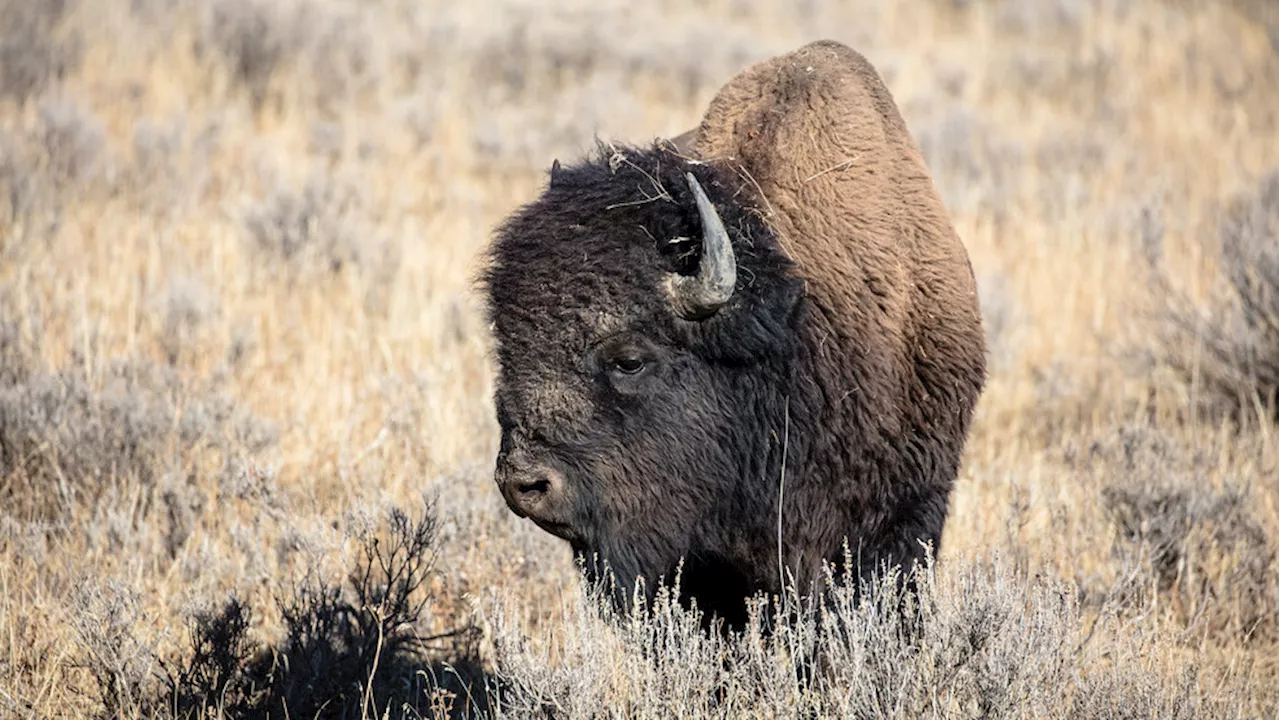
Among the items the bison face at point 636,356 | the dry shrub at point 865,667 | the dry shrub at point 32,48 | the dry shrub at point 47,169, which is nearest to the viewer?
the dry shrub at point 865,667

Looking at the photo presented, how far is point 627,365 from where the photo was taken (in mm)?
3443

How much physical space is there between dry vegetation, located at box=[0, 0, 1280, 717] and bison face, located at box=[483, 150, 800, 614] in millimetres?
284

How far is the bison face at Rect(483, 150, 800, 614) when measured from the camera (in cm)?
334

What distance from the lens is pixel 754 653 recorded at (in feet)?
11.3

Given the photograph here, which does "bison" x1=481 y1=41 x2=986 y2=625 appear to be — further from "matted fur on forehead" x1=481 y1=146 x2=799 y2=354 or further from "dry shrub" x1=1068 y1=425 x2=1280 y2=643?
"dry shrub" x1=1068 y1=425 x2=1280 y2=643

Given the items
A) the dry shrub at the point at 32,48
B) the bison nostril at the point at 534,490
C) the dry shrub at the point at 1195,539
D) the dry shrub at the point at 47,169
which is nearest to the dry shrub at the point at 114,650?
the bison nostril at the point at 534,490

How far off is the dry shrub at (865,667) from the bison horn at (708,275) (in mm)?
768

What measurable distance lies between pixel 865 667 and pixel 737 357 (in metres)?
0.90

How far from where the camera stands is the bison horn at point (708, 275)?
3.31m

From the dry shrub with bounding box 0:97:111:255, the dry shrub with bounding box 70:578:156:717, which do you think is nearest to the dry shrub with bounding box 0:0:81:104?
the dry shrub with bounding box 0:97:111:255

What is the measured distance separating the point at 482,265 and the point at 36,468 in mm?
2399

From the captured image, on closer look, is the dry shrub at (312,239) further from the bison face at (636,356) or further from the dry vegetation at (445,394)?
the bison face at (636,356)

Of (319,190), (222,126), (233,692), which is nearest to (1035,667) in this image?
(233,692)

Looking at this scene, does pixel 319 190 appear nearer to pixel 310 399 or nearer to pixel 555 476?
pixel 310 399
